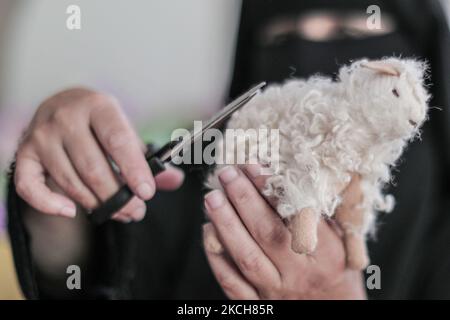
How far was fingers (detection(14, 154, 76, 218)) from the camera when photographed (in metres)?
0.44

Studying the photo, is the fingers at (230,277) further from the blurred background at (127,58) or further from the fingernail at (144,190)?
the blurred background at (127,58)

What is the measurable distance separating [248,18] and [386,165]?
542mm

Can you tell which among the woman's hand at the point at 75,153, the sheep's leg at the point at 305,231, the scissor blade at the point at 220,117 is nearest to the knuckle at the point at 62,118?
the woman's hand at the point at 75,153

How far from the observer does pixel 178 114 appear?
4.17 ft

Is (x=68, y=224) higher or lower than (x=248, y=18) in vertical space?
lower

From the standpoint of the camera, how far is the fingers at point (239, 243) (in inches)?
15.4

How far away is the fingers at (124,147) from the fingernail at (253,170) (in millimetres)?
91

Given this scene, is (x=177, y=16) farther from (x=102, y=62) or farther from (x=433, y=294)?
(x=433, y=294)

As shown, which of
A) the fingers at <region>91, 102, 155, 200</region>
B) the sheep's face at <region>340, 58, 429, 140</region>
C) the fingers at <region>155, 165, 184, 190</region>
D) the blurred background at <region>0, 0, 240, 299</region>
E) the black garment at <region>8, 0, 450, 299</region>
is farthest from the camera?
the blurred background at <region>0, 0, 240, 299</region>

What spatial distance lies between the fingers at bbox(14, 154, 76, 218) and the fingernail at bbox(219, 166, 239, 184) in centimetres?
16

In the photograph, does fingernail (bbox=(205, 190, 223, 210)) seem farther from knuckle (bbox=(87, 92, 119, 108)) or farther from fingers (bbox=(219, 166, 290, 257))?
knuckle (bbox=(87, 92, 119, 108))

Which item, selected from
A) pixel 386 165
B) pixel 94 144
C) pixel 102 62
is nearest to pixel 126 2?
pixel 102 62

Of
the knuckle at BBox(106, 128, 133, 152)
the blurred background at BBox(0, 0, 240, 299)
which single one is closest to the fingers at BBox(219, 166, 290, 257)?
the knuckle at BBox(106, 128, 133, 152)
